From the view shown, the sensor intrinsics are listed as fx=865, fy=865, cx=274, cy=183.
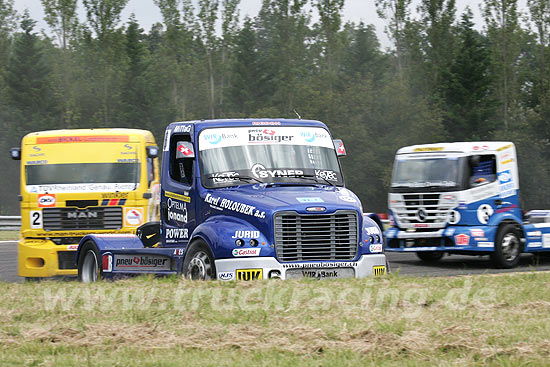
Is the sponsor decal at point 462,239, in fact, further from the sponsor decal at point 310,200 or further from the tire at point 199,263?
the tire at point 199,263

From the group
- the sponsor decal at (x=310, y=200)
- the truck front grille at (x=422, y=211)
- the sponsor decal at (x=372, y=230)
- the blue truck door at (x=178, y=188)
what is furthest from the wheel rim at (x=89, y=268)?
the truck front grille at (x=422, y=211)

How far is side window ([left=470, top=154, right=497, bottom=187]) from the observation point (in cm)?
1748

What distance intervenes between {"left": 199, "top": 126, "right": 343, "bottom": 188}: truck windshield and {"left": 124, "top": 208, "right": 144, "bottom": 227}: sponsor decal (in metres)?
4.86

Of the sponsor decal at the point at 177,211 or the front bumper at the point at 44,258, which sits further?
the front bumper at the point at 44,258

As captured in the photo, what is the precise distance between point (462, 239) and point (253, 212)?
304 inches

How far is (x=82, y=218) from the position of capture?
16.0 metres

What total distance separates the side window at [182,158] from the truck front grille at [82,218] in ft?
13.6

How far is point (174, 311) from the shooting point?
812 centimetres

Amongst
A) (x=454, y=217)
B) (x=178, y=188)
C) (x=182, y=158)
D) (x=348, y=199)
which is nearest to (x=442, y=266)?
(x=454, y=217)

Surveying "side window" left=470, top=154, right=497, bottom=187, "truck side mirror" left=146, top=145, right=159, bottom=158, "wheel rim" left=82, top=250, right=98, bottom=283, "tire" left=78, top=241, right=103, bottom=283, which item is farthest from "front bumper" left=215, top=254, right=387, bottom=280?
"side window" left=470, top=154, right=497, bottom=187

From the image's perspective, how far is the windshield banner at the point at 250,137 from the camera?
1173cm

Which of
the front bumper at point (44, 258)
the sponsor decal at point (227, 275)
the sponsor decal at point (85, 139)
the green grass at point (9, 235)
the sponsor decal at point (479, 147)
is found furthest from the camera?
the green grass at point (9, 235)

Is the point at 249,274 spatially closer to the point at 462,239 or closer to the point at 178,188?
the point at 178,188

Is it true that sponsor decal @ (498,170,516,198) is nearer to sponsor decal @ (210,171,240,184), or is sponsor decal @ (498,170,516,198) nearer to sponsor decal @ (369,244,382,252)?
sponsor decal @ (369,244,382,252)
